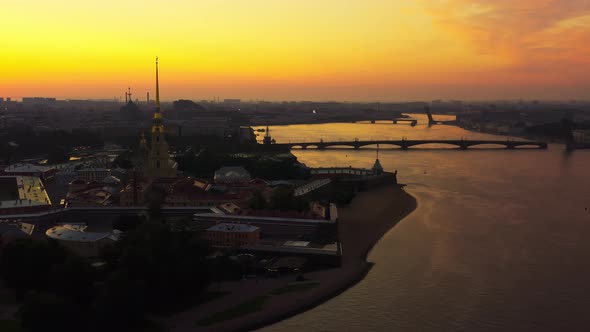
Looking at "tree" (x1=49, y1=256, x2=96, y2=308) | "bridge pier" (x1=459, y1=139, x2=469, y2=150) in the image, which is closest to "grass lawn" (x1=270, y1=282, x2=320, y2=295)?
"tree" (x1=49, y1=256, x2=96, y2=308)

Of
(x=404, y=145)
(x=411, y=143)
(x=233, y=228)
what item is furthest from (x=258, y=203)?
(x=411, y=143)

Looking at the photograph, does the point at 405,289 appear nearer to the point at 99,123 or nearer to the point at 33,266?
the point at 33,266

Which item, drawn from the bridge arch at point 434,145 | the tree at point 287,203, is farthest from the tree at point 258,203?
the bridge arch at point 434,145

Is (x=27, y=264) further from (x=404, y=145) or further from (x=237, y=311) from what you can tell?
(x=404, y=145)

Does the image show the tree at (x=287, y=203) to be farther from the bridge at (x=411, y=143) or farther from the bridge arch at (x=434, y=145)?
the bridge arch at (x=434, y=145)

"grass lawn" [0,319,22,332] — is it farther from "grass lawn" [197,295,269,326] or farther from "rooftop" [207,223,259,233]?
"rooftop" [207,223,259,233]

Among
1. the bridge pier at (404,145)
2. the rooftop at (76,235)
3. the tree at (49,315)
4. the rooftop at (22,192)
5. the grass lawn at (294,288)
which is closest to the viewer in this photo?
the tree at (49,315)
